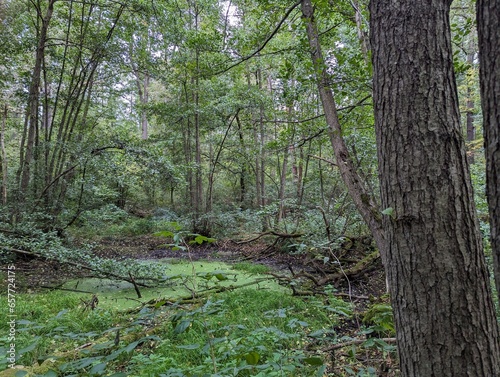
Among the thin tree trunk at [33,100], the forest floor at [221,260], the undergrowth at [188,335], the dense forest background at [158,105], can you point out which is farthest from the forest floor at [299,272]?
the thin tree trunk at [33,100]

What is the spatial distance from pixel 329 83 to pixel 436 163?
5.95 feet

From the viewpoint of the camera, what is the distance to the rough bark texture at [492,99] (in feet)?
2.13

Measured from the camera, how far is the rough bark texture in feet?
2.13

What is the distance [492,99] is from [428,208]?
0.31m

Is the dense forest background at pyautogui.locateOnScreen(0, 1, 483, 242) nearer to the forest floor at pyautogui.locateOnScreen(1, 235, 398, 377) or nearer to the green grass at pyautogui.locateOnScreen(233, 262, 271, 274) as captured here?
the forest floor at pyautogui.locateOnScreen(1, 235, 398, 377)

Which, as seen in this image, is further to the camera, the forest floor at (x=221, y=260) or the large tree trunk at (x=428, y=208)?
the forest floor at (x=221, y=260)

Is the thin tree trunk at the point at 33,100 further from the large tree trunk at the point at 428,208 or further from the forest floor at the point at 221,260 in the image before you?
the large tree trunk at the point at 428,208

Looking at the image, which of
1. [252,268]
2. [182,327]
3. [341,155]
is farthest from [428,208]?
[252,268]

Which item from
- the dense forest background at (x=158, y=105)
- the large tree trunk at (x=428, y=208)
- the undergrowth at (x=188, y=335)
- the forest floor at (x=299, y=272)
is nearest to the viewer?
the large tree trunk at (x=428, y=208)

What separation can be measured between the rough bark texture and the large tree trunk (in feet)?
0.49

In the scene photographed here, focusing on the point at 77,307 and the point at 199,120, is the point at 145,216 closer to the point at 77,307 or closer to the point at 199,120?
the point at 199,120

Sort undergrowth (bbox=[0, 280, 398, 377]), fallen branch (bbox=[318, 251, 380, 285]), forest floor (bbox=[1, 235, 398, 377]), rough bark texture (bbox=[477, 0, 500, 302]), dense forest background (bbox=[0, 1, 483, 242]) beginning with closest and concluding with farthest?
rough bark texture (bbox=[477, 0, 500, 302]) → undergrowth (bbox=[0, 280, 398, 377]) → forest floor (bbox=[1, 235, 398, 377]) → dense forest background (bbox=[0, 1, 483, 242]) → fallen branch (bbox=[318, 251, 380, 285])

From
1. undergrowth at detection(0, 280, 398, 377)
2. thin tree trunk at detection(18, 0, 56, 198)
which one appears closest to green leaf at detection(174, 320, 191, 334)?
undergrowth at detection(0, 280, 398, 377)

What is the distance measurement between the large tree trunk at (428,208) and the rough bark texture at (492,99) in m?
0.15
